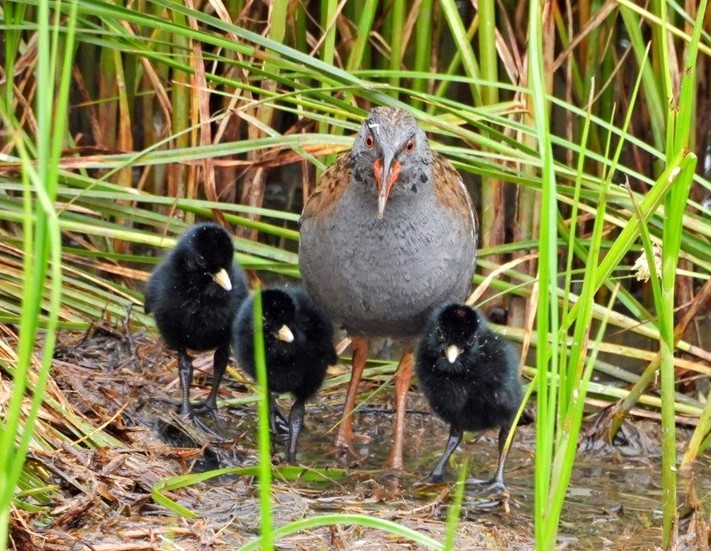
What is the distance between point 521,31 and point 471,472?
2440mm

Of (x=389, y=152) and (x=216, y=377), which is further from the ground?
(x=389, y=152)

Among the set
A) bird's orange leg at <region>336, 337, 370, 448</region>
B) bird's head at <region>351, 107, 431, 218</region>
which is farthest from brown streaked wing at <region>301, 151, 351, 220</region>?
bird's orange leg at <region>336, 337, 370, 448</region>

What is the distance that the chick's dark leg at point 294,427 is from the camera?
468cm

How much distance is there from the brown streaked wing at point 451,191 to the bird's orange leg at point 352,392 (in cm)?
66

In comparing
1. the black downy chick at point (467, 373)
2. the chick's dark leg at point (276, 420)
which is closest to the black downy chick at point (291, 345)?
the chick's dark leg at point (276, 420)

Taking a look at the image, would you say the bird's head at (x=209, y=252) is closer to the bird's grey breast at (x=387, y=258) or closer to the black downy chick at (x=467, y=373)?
the bird's grey breast at (x=387, y=258)

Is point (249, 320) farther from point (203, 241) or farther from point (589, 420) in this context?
point (589, 420)

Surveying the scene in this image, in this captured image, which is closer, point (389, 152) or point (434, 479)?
point (389, 152)

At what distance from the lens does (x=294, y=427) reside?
472 centimetres

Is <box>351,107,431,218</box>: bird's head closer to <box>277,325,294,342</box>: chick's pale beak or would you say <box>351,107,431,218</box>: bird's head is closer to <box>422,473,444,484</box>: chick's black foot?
<box>277,325,294,342</box>: chick's pale beak

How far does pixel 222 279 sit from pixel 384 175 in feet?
2.59

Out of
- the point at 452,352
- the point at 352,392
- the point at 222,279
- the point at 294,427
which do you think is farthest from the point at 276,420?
the point at 452,352

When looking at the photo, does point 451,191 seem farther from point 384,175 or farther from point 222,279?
point 222,279

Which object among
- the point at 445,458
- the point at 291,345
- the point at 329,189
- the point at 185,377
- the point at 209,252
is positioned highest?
the point at 329,189
